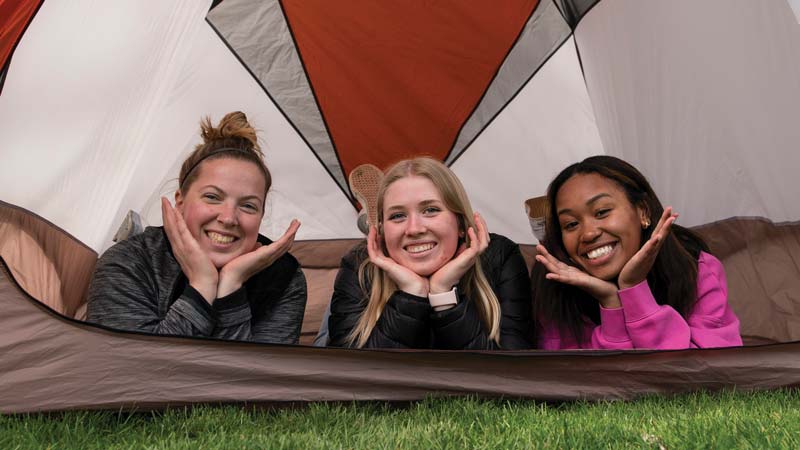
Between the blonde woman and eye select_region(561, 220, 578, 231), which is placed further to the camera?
eye select_region(561, 220, 578, 231)

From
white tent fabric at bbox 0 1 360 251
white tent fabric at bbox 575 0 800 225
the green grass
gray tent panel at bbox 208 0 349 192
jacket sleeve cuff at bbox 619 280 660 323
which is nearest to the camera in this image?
the green grass

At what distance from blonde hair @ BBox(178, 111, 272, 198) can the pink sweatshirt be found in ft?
2.84

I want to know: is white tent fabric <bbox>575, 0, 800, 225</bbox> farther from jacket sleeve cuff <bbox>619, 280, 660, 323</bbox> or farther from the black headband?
the black headband

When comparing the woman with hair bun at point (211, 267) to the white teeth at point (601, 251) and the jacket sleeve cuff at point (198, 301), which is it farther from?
the white teeth at point (601, 251)

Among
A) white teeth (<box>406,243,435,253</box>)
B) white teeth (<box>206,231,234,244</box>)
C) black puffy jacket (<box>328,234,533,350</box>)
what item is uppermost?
white teeth (<box>206,231,234,244</box>)

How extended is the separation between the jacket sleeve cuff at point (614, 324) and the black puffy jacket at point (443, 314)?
0.19 meters

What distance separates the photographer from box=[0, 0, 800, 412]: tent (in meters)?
1.52

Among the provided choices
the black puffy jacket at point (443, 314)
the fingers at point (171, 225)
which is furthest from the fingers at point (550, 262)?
the fingers at point (171, 225)

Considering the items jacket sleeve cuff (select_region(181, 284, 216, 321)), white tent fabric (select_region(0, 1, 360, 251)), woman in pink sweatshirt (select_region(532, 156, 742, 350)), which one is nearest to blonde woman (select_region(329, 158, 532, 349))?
woman in pink sweatshirt (select_region(532, 156, 742, 350))

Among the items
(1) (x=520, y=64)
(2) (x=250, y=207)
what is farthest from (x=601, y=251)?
(1) (x=520, y=64)

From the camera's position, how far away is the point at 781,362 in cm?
166

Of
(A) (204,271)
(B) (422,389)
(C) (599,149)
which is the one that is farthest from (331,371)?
(C) (599,149)

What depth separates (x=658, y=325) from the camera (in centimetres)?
179

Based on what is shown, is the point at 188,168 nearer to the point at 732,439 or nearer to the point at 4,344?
the point at 4,344
